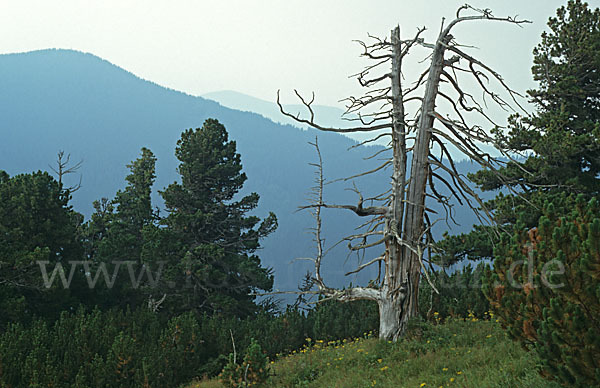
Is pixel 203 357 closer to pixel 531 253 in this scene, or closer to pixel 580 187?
pixel 531 253

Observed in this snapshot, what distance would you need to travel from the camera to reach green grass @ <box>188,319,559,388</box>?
611 centimetres

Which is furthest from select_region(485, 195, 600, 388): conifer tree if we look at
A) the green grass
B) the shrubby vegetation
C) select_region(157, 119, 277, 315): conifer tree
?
select_region(157, 119, 277, 315): conifer tree

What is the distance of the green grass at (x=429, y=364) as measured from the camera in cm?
611

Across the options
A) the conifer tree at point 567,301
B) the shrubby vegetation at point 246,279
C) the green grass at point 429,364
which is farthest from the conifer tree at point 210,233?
the conifer tree at point 567,301

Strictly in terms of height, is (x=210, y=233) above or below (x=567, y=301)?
above

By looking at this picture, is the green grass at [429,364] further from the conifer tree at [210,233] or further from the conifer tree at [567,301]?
the conifer tree at [210,233]

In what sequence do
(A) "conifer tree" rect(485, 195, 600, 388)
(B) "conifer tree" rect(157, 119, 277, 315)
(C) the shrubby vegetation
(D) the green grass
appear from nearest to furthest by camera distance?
(A) "conifer tree" rect(485, 195, 600, 388), (C) the shrubby vegetation, (D) the green grass, (B) "conifer tree" rect(157, 119, 277, 315)

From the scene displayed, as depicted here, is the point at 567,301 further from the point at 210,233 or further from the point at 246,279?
the point at 210,233

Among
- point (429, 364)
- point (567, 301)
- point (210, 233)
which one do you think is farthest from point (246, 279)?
point (567, 301)

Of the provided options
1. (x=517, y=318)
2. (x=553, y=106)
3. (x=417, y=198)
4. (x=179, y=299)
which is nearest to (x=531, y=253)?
(x=517, y=318)

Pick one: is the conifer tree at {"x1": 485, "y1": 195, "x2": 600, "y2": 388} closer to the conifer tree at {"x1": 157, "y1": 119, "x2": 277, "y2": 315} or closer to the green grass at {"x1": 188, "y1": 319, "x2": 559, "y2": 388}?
the green grass at {"x1": 188, "y1": 319, "x2": 559, "y2": 388}

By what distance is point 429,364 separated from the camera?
24.4 feet

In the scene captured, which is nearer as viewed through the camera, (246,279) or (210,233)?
(246,279)

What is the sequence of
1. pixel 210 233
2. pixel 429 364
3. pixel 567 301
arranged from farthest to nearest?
pixel 210 233 < pixel 429 364 < pixel 567 301
